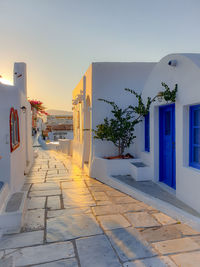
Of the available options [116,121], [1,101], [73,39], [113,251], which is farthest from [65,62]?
[113,251]

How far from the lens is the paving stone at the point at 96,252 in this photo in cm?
277

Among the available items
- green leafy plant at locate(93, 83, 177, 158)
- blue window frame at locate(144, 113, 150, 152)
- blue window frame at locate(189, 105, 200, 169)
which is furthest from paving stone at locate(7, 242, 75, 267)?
blue window frame at locate(144, 113, 150, 152)

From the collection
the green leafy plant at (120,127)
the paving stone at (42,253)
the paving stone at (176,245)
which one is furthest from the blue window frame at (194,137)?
the paving stone at (42,253)

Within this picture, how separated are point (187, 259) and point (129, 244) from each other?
0.80 meters

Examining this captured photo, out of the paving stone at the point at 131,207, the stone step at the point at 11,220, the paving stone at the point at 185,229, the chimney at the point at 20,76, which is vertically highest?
the chimney at the point at 20,76

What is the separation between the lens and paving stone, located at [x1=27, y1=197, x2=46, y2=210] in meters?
4.80

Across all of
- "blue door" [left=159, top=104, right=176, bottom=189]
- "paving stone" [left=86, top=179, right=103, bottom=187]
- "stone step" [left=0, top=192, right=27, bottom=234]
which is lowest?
"paving stone" [left=86, top=179, right=103, bottom=187]

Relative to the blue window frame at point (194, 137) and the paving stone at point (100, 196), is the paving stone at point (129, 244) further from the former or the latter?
the blue window frame at point (194, 137)

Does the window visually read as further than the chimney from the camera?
No

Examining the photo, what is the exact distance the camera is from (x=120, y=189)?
6062mm

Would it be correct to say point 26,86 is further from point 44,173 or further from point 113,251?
point 113,251

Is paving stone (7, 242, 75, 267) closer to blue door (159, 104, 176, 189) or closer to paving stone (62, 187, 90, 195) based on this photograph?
paving stone (62, 187, 90, 195)

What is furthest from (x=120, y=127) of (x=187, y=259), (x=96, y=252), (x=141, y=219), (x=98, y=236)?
(x=187, y=259)

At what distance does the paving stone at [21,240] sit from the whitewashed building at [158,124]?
2932mm
